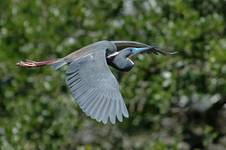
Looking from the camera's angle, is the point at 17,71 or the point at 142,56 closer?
the point at 142,56

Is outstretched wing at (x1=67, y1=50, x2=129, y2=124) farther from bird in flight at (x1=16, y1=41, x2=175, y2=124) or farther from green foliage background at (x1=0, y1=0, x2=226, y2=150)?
green foliage background at (x1=0, y1=0, x2=226, y2=150)

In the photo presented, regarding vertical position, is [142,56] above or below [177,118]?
above

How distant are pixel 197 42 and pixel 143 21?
409mm

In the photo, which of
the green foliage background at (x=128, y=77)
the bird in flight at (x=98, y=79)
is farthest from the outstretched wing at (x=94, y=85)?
the green foliage background at (x=128, y=77)

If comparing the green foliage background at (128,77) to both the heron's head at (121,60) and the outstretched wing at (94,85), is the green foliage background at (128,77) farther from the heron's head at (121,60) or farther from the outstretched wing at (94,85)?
the outstretched wing at (94,85)

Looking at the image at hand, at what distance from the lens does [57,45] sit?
6.88 meters

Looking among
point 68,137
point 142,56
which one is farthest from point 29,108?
point 142,56

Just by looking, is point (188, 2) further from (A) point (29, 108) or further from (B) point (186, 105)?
(A) point (29, 108)

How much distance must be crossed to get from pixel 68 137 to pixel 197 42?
113 cm

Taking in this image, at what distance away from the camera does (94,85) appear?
4270mm

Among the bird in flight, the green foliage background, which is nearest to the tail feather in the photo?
the bird in flight

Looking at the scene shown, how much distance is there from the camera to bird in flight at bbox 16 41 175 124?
4113mm

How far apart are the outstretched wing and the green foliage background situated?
2092 mm

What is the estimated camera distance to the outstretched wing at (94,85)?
4.14 meters
